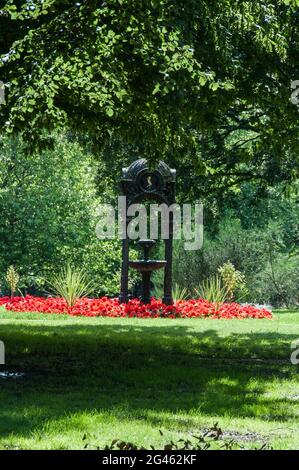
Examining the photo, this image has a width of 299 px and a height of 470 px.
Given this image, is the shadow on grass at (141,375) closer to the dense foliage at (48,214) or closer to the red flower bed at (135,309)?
the red flower bed at (135,309)

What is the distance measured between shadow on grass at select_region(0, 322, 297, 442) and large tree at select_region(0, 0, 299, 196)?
2.74 meters

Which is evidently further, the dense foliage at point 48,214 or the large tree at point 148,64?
the dense foliage at point 48,214

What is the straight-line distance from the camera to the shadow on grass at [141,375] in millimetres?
7082

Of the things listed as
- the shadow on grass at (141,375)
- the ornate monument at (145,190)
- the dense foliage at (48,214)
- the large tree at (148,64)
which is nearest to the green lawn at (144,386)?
the shadow on grass at (141,375)

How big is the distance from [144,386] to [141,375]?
0.61m

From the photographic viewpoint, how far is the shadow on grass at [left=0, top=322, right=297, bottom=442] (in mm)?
7082

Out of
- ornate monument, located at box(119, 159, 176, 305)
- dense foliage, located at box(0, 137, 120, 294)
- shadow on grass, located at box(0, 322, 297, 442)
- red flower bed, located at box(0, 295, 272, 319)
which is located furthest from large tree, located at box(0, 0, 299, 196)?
dense foliage, located at box(0, 137, 120, 294)

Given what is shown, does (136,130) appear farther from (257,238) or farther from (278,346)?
(257,238)

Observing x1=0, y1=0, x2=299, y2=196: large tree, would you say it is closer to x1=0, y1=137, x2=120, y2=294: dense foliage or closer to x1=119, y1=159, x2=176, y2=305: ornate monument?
x1=119, y1=159, x2=176, y2=305: ornate monument

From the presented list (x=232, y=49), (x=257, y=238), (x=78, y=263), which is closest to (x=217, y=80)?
(x=232, y=49)

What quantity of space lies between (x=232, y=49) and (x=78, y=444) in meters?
5.40

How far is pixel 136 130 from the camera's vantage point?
36.1 ft

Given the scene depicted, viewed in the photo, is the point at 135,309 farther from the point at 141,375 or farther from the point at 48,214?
the point at 48,214

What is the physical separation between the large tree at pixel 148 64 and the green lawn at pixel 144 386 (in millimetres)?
2760
